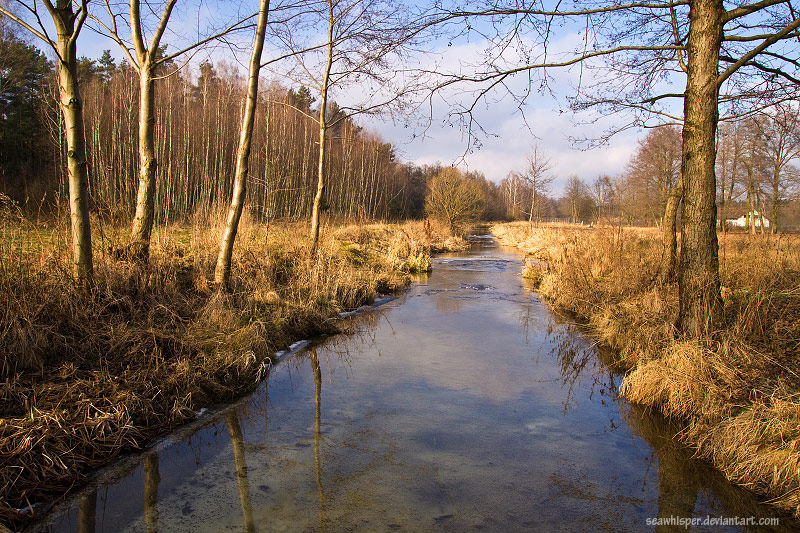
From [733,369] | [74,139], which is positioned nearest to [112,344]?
[74,139]

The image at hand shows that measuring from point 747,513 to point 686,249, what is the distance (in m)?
3.07

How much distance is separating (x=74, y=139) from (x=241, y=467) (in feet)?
14.5

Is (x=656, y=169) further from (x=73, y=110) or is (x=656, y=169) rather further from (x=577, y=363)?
(x=73, y=110)

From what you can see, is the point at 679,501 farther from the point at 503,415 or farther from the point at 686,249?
the point at 686,249

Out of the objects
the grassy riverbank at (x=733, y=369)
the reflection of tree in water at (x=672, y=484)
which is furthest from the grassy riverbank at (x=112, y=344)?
the grassy riverbank at (x=733, y=369)

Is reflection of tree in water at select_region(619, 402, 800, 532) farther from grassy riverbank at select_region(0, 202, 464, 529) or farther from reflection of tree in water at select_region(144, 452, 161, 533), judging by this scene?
grassy riverbank at select_region(0, 202, 464, 529)

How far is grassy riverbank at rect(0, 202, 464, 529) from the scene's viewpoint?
11.2ft

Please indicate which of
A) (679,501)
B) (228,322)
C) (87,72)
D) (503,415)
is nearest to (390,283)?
(228,322)

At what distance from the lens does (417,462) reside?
3846 millimetres

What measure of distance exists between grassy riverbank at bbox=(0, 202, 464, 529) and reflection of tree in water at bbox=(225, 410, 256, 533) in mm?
428

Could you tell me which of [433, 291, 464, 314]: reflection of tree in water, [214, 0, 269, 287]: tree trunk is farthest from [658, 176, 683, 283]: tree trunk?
[214, 0, 269, 287]: tree trunk

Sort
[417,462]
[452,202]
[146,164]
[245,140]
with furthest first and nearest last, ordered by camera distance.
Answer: [452,202] < [245,140] < [146,164] < [417,462]

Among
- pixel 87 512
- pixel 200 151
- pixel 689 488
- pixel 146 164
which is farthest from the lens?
pixel 200 151

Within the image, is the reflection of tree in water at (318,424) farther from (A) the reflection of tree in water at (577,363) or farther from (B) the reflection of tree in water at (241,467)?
(A) the reflection of tree in water at (577,363)
